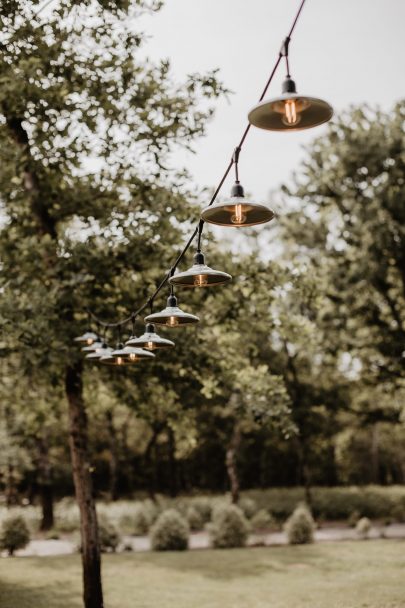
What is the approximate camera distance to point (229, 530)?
67.6 ft

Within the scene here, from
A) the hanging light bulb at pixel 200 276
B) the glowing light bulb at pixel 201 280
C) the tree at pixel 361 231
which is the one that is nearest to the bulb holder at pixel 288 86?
the hanging light bulb at pixel 200 276

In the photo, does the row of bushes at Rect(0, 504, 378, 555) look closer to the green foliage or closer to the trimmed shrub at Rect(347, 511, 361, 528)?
the trimmed shrub at Rect(347, 511, 361, 528)

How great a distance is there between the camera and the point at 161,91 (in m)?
10.9

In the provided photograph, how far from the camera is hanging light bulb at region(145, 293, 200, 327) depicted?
5.46 metres

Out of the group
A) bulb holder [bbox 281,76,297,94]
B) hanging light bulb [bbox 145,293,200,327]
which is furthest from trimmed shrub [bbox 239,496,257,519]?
bulb holder [bbox 281,76,297,94]

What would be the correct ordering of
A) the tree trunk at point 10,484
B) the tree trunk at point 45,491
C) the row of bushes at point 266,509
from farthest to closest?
the tree trunk at point 10,484 → the row of bushes at point 266,509 → the tree trunk at point 45,491

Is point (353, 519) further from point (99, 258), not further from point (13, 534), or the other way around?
point (99, 258)

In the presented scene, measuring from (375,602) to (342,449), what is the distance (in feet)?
111

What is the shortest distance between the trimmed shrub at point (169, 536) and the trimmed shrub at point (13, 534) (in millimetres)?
4039

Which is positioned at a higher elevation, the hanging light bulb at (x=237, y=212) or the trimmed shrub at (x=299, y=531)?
the hanging light bulb at (x=237, y=212)

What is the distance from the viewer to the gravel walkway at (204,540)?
20641 mm

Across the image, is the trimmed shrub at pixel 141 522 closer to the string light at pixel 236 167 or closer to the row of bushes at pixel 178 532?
the row of bushes at pixel 178 532

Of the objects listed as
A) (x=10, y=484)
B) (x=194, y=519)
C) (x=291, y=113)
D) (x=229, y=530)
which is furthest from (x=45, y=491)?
(x=291, y=113)

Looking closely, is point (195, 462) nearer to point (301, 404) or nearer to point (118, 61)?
point (301, 404)
